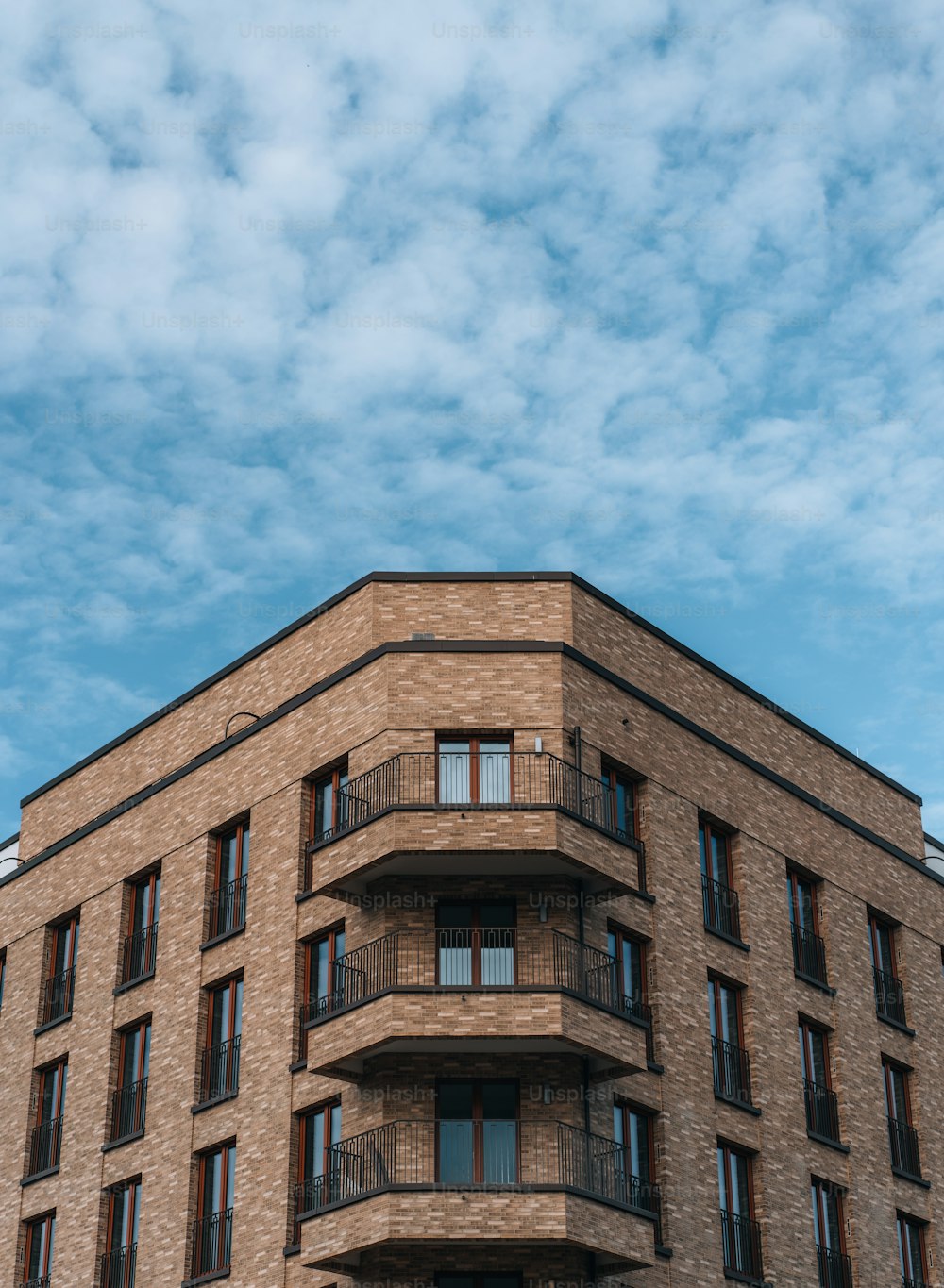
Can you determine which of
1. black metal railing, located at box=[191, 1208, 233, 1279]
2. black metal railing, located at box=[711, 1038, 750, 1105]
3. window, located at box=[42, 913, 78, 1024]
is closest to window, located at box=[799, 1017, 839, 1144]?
black metal railing, located at box=[711, 1038, 750, 1105]

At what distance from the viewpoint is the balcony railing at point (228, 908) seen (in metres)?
40.5

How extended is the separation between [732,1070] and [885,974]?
23.6ft

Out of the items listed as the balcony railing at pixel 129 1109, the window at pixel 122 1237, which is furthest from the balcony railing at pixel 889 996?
the window at pixel 122 1237

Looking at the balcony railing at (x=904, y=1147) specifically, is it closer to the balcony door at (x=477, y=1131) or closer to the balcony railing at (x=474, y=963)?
the balcony railing at (x=474, y=963)

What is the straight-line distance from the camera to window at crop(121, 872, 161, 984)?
140 ft

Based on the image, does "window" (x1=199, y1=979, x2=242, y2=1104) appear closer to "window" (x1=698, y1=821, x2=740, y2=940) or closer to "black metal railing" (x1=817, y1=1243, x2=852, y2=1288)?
"window" (x1=698, y1=821, x2=740, y2=940)

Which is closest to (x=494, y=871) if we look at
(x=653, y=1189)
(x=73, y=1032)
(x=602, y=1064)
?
(x=602, y=1064)

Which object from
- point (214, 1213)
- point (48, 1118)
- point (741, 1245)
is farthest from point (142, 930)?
point (741, 1245)

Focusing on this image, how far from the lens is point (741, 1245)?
37656mm

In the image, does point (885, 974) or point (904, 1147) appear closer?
point (904, 1147)

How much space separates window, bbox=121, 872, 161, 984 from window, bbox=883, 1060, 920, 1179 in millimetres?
16553

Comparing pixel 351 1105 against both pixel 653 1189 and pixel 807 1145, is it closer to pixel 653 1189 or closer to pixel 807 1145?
pixel 653 1189

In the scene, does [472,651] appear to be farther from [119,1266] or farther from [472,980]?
[119,1266]

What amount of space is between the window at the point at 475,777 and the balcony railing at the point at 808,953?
933cm
